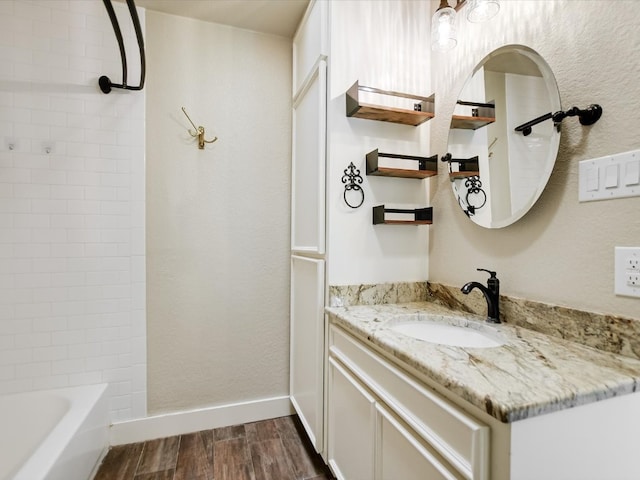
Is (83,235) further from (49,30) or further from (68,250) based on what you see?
(49,30)

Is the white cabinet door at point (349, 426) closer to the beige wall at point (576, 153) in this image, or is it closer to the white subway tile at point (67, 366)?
the beige wall at point (576, 153)

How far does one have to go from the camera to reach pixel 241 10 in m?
1.82

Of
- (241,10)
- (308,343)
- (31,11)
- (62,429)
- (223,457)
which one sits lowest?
(223,457)

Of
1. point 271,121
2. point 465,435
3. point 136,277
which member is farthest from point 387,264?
point 136,277

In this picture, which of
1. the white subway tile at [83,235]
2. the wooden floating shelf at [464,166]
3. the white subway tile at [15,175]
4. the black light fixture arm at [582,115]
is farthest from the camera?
the white subway tile at [83,235]

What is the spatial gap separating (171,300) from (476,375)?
1.73 metres

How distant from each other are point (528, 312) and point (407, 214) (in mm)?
703

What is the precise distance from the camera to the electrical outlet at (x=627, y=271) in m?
0.82

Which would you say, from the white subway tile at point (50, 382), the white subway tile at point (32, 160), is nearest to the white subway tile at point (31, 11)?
the white subway tile at point (32, 160)

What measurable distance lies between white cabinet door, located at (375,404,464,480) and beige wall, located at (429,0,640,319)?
654mm

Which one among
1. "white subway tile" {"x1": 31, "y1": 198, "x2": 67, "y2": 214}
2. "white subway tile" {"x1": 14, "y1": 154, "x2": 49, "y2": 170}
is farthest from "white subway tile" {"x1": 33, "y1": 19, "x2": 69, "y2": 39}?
"white subway tile" {"x1": 31, "y1": 198, "x2": 67, "y2": 214}

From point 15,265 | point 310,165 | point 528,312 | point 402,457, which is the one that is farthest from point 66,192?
point 528,312

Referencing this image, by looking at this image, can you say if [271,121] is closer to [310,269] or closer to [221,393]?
[310,269]

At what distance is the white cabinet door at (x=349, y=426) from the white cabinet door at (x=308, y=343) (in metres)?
0.12
